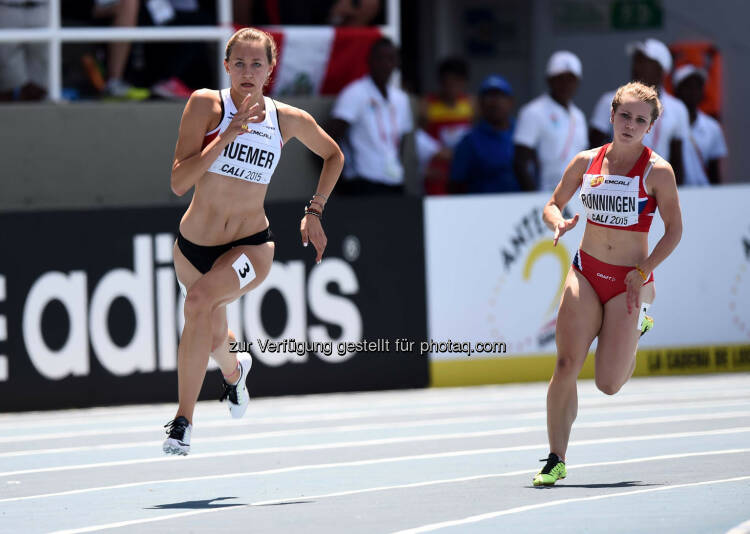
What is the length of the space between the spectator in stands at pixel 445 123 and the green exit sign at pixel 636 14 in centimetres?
379

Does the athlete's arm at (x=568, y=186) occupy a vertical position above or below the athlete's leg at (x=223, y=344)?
above

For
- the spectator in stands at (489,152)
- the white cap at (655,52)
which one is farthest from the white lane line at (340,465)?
the white cap at (655,52)

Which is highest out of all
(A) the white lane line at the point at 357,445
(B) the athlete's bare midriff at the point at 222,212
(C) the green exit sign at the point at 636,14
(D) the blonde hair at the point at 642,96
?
(C) the green exit sign at the point at 636,14

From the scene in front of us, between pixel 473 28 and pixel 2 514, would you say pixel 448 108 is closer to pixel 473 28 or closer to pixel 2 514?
pixel 473 28

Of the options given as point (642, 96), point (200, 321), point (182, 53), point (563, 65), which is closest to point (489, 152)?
point (563, 65)

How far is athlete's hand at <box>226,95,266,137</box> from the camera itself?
315 inches

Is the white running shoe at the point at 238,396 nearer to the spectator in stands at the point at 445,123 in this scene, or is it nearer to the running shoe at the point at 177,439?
the running shoe at the point at 177,439

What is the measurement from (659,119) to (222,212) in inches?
260

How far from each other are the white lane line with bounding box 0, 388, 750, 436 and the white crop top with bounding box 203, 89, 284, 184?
10.6 ft

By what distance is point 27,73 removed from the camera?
1371 cm

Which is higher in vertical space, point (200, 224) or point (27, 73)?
point (27, 73)

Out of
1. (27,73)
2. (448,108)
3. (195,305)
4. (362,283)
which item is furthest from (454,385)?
(195,305)

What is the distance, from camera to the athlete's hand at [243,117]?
26.2 ft

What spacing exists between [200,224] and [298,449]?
1974 millimetres
